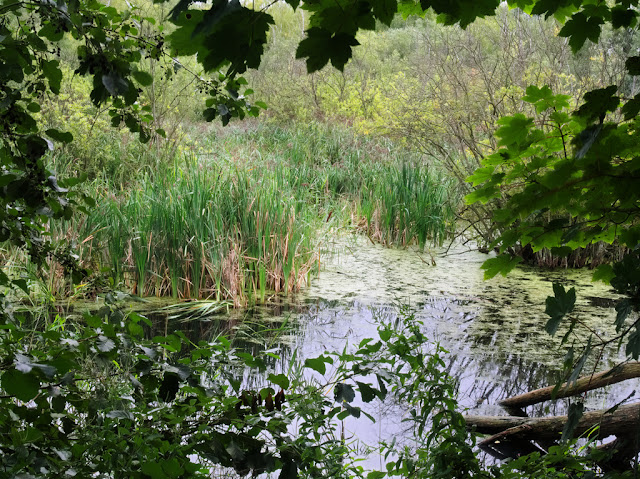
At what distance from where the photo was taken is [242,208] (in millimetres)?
4621

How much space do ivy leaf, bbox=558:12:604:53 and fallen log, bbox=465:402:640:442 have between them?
1400 mm

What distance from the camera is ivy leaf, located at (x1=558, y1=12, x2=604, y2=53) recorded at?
116cm

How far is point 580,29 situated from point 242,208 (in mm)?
3622

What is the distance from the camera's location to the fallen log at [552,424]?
2.25 meters

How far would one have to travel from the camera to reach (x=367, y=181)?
291 inches

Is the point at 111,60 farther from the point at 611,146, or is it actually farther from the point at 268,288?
the point at 268,288

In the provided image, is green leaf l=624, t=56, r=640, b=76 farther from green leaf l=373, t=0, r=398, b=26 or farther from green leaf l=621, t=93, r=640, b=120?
green leaf l=373, t=0, r=398, b=26

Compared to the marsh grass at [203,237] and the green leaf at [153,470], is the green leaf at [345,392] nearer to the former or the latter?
the green leaf at [153,470]

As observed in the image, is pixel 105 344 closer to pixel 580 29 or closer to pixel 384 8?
pixel 384 8

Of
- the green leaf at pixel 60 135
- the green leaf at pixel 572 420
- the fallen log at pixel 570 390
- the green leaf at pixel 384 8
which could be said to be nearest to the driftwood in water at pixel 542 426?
the fallen log at pixel 570 390

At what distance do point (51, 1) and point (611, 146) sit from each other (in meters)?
1.09

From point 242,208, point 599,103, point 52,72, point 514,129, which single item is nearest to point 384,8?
point 599,103

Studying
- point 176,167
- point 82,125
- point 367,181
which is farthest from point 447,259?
point 82,125

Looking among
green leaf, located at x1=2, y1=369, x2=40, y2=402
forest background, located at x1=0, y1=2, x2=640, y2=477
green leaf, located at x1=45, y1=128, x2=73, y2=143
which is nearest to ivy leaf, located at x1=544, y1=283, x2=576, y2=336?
forest background, located at x1=0, y1=2, x2=640, y2=477
